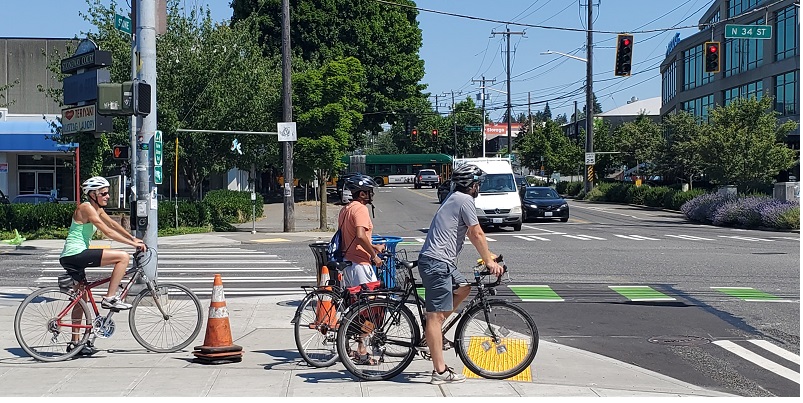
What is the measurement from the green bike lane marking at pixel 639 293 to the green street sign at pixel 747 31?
13.8 meters

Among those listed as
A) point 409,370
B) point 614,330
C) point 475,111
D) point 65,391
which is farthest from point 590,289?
point 475,111

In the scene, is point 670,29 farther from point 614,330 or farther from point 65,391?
point 65,391

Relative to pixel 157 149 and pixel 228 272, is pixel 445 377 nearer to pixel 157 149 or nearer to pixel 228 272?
pixel 157 149

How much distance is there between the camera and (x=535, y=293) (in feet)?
48.2

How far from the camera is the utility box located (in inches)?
1373

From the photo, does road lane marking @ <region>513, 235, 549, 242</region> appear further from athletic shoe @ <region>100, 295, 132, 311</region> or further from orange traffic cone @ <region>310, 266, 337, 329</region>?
athletic shoe @ <region>100, 295, 132, 311</region>

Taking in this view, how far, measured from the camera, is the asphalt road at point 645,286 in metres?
9.88

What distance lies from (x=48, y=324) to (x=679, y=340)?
6829 mm

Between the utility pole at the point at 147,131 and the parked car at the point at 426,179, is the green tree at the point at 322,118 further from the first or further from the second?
the parked car at the point at 426,179

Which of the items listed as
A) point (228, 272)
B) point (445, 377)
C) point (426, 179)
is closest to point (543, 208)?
Result: point (228, 272)

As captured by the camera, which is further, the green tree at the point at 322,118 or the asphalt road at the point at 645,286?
the green tree at the point at 322,118

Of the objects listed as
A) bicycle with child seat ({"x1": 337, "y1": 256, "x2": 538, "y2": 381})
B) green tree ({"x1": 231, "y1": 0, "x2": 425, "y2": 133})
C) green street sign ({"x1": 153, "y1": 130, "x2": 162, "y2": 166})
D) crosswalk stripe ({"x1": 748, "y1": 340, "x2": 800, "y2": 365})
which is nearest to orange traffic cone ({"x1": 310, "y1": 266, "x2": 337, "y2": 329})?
bicycle with child seat ({"x1": 337, "y1": 256, "x2": 538, "y2": 381})

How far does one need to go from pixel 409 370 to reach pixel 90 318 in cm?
314

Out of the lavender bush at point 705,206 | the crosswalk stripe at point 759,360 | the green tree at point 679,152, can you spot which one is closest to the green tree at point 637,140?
the green tree at point 679,152
